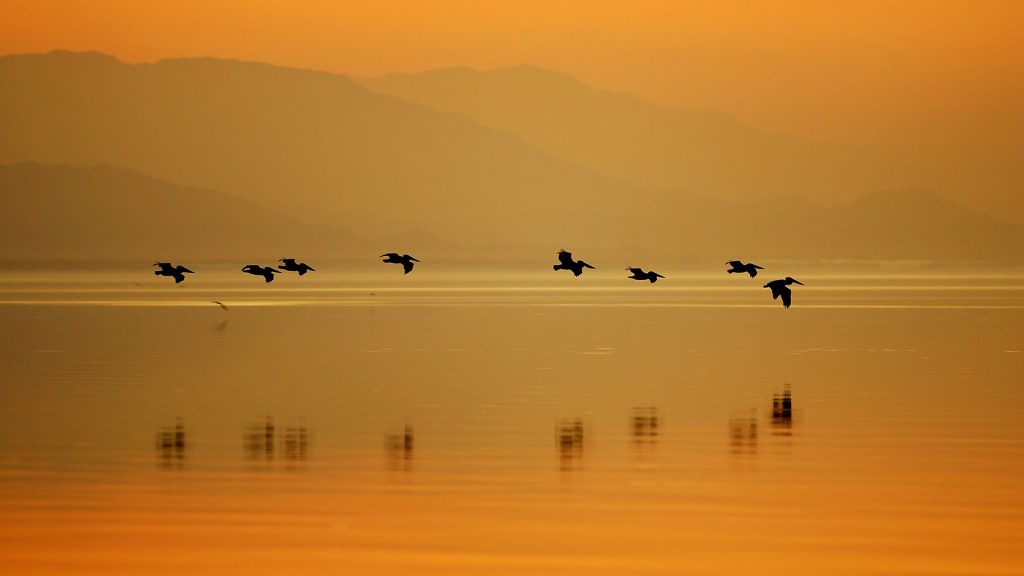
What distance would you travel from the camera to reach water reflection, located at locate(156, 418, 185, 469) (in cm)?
2598

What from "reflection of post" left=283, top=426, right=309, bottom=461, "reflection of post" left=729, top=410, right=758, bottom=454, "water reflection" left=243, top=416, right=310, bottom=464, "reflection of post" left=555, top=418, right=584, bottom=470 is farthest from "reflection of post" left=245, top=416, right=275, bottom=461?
"reflection of post" left=729, top=410, right=758, bottom=454

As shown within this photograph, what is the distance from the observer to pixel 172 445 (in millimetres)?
28000

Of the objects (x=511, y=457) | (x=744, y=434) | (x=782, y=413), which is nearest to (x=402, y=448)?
(x=511, y=457)

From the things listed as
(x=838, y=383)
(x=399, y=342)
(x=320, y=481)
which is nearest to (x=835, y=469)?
(x=320, y=481)

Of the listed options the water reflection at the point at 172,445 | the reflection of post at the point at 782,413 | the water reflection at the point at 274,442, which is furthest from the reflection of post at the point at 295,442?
the reflection of post at the point at 782,413

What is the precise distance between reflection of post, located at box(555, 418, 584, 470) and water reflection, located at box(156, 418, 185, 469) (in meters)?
5.27

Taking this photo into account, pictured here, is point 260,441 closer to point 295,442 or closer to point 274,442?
point 274,442

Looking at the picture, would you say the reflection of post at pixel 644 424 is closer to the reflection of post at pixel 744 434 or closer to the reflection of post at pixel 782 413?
the reflection of post at pixel 744 434

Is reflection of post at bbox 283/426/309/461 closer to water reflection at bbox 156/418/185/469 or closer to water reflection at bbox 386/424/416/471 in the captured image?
water reflection at bbox 386/424/416/471

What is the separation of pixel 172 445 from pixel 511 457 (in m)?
5.26

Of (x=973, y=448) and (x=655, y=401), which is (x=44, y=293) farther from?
(x=973, y=448)

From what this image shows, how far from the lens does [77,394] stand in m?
37.3

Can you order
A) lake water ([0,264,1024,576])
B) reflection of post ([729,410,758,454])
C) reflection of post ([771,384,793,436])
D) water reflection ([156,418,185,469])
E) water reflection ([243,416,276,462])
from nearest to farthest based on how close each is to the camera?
lake water ([0,264,1024,576]), water reflection ([156,418,185,469]), water reflection ([243,416,276,462]), reflection of post ([729,410,758,454]), reflection of post ([771,384,793,436])

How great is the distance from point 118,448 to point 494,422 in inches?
266
